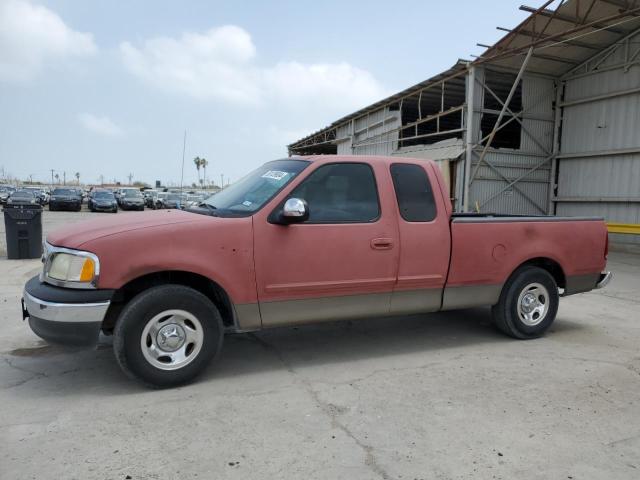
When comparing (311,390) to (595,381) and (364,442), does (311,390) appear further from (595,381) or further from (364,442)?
(595,381)

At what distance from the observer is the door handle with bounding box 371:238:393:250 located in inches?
176

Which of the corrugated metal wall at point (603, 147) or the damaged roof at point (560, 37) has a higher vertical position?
the damaged roof at point (560, 37)

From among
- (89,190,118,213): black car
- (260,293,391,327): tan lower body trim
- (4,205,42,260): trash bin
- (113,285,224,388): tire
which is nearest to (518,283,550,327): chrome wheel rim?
(260,293,391,327): tan lower body trim

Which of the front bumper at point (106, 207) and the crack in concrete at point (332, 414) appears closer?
the crack in concrete at point (332, 414)

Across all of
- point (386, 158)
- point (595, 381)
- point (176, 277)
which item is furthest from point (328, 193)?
point (595, 381)

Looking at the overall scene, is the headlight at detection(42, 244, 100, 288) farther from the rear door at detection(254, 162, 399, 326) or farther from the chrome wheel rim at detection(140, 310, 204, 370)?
the rear door at detection(254, 162, 399, 326)

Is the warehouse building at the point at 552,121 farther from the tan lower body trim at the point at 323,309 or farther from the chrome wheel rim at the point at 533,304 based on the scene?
the tan lower body trim at the point at 323,309

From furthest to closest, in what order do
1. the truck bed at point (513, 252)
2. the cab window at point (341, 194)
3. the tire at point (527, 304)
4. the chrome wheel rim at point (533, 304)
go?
the chrome wheel rim at point (533, 304) < the tire at point (527, 304) < the truck bed at point (513, 252) < the cab window at point (341, 194)

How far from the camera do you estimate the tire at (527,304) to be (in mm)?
5324

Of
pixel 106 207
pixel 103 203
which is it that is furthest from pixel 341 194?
pixel 103 203

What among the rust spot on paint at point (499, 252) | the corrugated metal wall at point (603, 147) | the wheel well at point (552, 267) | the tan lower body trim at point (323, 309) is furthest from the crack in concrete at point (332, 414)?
the corrugated metal wall at point (603, 147)

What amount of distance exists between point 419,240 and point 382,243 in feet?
1.38

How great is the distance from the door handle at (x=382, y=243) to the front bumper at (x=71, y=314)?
2.21 meters

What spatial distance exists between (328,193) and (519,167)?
50.2ft
